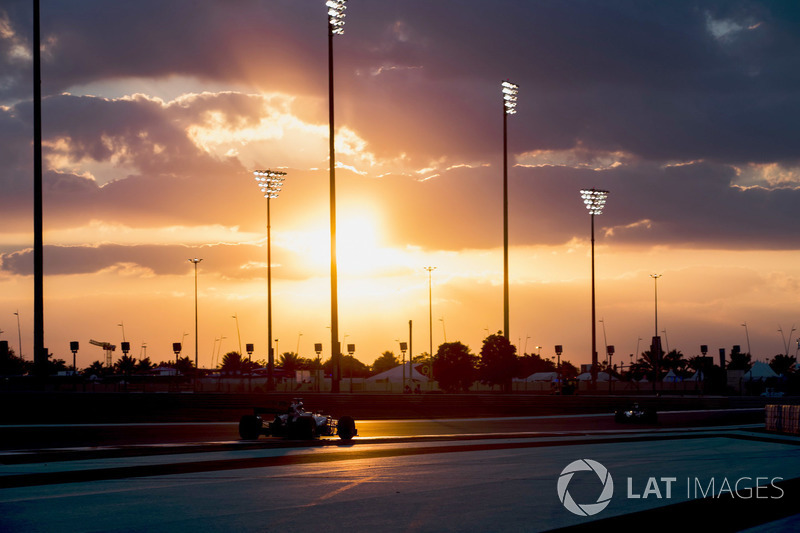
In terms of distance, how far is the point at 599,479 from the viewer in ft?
61.3

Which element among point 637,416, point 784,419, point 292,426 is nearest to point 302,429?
point 292,426

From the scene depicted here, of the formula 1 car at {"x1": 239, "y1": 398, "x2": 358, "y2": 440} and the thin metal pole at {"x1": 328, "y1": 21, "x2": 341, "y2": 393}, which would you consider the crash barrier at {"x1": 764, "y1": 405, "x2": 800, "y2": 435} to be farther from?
the thin metal pole at {"x1": 328, "y1": 21, "x2": 341, "y2": 393}

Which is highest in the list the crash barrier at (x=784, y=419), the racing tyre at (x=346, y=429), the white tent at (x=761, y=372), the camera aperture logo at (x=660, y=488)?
the camera aperture logo at (x=660, y=488)

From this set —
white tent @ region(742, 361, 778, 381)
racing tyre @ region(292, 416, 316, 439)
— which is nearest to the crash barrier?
racing tyre @ region(292, 416, 316, 439)

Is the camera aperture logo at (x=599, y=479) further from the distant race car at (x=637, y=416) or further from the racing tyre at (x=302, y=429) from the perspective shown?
the distant race car at (x=637, y=416)

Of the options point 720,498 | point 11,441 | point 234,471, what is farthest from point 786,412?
point 11,441

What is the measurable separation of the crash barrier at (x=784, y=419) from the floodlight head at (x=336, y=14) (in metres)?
35.2

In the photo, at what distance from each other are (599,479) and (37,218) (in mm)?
32158

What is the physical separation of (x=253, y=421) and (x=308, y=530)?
59.9ft

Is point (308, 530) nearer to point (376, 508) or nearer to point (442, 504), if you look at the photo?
point (376, 508)

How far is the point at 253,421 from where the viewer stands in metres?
29.8

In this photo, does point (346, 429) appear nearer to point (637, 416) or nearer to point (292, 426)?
point (292, 426)

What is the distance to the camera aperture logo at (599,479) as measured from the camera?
14.3 metres

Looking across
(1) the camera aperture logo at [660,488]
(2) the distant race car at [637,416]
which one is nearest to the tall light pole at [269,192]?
(2) the distant race car at [637,416]
